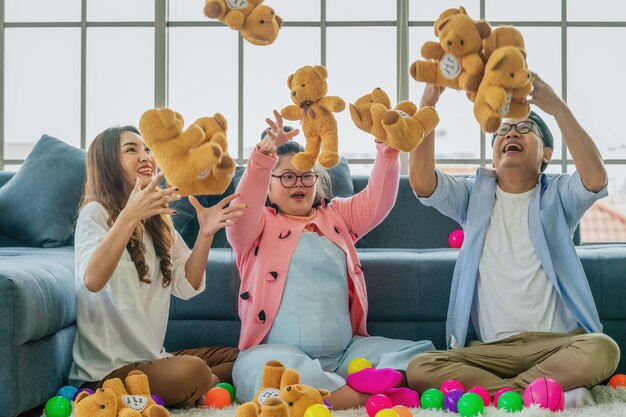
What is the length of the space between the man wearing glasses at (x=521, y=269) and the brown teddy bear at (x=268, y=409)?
667 mm

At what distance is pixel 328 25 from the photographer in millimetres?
3768

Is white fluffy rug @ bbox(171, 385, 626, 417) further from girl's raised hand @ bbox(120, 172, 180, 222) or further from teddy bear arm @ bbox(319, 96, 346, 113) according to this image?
teddy bear arm @ bbox(319, 96, 346, 113)

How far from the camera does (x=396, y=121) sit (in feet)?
5.66

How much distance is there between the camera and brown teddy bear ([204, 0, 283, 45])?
167cm

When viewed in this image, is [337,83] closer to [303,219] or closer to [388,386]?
[303,219]

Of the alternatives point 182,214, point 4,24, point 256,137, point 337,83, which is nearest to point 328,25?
point 337,83

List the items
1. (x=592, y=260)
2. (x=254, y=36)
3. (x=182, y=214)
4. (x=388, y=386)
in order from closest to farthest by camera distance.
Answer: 1. (x=254, y=36)
2. (x=388, y=386)
3. (x=592, y=260)
4. (x=182, y=214)

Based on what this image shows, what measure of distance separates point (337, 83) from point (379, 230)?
0.97 metres

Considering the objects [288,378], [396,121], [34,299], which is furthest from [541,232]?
[34,299]

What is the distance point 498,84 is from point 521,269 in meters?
0.73

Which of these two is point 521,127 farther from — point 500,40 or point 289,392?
point 289,392

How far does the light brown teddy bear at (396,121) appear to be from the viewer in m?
1.73

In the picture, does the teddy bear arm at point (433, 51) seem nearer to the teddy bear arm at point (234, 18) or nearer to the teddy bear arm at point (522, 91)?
the teddy bear arm at point (522, 91)

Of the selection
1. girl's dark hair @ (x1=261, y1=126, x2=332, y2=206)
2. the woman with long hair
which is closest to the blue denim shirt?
girl's dark hair @ (x1=261, y1=126, x2=332, y2=206)
